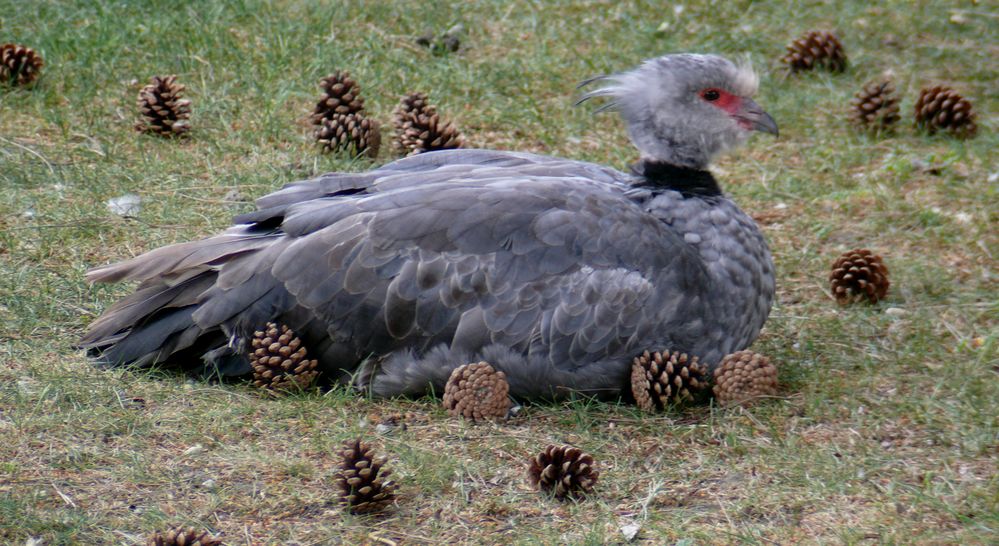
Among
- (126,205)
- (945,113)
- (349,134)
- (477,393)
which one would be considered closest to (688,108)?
(477,393)

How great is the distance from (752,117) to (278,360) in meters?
2.14

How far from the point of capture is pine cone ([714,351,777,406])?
14.8ft

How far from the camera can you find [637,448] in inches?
169

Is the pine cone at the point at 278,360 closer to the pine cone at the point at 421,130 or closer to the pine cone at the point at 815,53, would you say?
the pine cone at the point at 421,130

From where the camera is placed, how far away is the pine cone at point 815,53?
7.63 metres

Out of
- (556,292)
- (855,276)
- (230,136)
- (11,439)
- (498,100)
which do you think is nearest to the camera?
(11,439)

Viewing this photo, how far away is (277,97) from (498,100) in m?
1.26

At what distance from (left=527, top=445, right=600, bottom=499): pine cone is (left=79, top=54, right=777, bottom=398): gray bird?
69 centimetres

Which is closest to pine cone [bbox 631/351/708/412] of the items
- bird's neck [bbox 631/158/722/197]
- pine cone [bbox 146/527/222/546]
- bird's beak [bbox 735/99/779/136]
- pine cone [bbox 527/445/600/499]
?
pine cone [bbox 527/445/600/499]

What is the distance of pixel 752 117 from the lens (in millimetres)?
5043

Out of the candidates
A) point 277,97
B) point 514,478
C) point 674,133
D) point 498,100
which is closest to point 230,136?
point 277,97

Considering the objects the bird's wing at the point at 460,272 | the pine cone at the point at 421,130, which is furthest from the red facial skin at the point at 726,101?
the pine cone at the point at 421,130

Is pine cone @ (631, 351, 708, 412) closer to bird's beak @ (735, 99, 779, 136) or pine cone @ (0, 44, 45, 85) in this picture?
bird's beak @ (735, 99, 779, 136)

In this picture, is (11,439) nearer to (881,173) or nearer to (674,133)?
(674,133)
